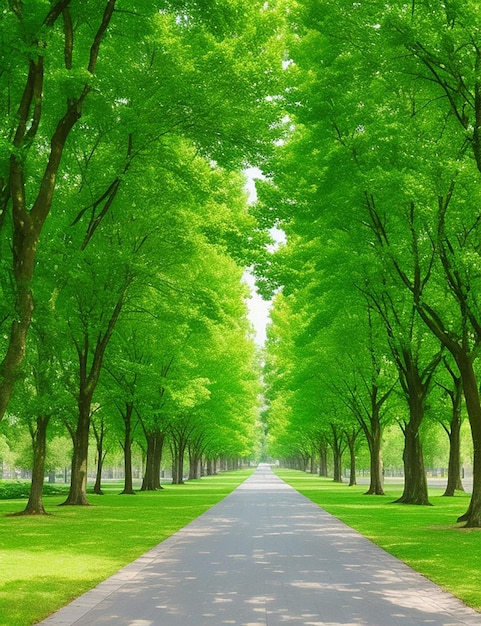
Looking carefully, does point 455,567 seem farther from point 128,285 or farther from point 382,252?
point 128,285

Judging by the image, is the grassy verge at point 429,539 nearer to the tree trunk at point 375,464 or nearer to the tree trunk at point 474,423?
the tree trunk at point 474,423

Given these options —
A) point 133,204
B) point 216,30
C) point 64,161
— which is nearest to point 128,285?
point 133,204

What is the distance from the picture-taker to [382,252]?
67.6 feet

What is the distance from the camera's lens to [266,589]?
33.1 ft

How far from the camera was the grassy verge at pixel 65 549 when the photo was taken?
9.45 meters

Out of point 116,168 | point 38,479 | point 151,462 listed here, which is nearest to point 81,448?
point 38,479

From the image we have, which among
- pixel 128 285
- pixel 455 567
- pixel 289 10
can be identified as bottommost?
pixel 455 567

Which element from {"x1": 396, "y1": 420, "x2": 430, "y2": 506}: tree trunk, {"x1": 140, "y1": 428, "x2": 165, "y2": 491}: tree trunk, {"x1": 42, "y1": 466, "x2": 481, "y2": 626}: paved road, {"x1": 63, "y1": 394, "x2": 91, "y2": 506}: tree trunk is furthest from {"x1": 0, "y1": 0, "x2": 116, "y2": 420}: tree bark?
{"x1": 140, "y1": 428, "x2": 165, "y2": 491}: tree trunk

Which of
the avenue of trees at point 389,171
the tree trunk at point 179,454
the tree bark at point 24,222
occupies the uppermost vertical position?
the avenue of trees at point 389,171

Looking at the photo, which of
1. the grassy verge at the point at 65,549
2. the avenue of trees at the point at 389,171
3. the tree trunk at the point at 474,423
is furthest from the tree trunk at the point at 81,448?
the tree trunk at the point at 474,423

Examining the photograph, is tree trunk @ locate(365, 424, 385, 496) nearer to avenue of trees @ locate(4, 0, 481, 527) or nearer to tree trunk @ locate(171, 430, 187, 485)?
avenue of trees @ locate(4, 0, 481, 527)

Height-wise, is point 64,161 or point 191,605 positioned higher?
point 64,161

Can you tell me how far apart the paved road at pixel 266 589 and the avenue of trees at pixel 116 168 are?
11.5 feet

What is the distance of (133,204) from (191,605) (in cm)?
1864
